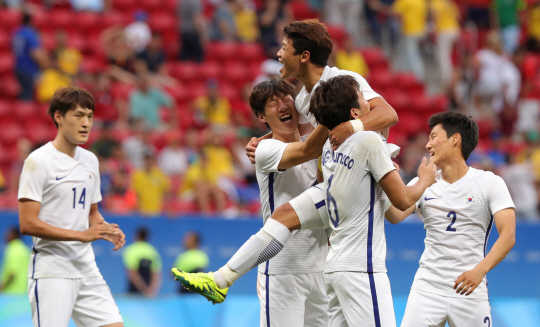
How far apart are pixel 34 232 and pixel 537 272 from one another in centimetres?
878

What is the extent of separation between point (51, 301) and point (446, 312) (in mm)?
2757

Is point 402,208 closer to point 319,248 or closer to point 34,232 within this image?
point 319,248

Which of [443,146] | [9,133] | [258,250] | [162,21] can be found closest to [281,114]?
[258,250]

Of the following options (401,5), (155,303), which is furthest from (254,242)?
(401,5)

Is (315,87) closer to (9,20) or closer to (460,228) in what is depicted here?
(460,228)

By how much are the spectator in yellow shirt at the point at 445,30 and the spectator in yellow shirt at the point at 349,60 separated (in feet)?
7.73

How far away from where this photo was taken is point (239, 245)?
10.6 m

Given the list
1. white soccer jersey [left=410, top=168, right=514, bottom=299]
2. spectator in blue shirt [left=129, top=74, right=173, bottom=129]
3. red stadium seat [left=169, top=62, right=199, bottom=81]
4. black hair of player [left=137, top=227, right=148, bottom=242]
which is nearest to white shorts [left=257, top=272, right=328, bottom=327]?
white soccer jersey [left=410, top=168, right=514, bottom=299]

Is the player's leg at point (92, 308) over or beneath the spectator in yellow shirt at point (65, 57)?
beneath

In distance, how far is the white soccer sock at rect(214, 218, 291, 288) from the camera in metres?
4.71

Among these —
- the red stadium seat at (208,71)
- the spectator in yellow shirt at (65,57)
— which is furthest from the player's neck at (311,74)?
the red stadium seat at (208,71)

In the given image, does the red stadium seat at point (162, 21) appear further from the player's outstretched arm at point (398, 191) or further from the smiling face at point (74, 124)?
the player's outstretched arm at point (398, 191)

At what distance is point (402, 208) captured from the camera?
14.0 ft

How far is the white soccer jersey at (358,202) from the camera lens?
4270 mm
